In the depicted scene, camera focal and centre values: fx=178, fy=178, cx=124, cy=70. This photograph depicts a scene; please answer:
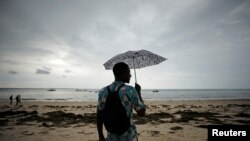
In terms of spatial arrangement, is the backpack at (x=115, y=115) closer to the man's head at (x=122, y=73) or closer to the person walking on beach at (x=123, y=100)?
the person walking on beach at (x=123, y=100)

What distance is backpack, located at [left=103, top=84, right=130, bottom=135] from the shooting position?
2473mm

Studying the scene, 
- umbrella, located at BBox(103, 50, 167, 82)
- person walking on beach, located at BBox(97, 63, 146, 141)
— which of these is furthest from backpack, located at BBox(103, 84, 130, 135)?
umbrella, located at BBox(103, 50, 167, 82)

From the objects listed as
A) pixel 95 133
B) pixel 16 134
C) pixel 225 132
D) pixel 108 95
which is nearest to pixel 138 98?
pixel 108 95

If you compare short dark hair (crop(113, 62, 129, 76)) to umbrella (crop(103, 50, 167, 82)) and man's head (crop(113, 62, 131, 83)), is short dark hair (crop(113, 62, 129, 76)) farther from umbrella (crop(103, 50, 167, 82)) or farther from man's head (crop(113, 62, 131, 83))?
umbrella (crop(103, 50, 167, 82))

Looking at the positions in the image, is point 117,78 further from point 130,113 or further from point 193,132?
point 193,132

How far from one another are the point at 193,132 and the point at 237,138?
3.13m

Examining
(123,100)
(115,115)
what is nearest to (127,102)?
(123,100)

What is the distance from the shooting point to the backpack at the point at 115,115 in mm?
2473

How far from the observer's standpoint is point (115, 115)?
248 cm

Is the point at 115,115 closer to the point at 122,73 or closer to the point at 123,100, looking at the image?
the point at 123,100

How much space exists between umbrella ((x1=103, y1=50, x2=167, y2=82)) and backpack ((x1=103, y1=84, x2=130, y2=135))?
6.02 feet

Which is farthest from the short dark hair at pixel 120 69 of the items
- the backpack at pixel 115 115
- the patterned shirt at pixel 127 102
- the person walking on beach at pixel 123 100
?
the backpack at pixel 115 115

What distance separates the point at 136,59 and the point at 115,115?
2.46m

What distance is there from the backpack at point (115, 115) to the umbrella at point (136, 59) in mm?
1835
